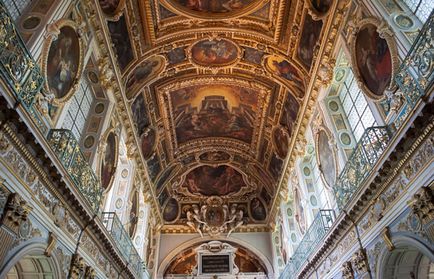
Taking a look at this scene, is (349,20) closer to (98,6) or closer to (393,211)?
(393,211)

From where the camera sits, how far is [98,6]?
27.3 feet

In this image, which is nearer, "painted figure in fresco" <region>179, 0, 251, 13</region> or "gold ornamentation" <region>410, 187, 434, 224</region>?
"gold ornamentation" <region>410, 187, 434, 224</region>

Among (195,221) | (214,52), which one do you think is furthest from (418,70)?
(195,221)

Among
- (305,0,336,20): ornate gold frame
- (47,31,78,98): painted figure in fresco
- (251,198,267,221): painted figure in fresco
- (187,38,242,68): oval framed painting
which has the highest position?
(187,38,242,68): oval framed painting

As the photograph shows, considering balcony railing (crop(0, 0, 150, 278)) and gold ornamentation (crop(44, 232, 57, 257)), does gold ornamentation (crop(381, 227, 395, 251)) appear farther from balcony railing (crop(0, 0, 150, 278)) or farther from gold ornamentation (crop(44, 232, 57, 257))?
gold ornamentation (crop(44, 232, 57, 257))

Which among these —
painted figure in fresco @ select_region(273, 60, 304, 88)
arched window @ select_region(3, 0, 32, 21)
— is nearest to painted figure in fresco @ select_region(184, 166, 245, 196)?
painted figure in fresco @ select_region(273, 60, 304, 88)

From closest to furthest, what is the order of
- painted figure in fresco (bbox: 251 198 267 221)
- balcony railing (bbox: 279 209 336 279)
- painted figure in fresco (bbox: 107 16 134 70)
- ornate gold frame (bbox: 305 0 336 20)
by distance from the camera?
ornate gold frame (bbox: 305 0 336 20)
painted figure in fresco (bbox: 107 16 134 70)
balcony railing (bbox: 279 209 336 279)
painted figure in fresco (bbox: 251 198 267 221)

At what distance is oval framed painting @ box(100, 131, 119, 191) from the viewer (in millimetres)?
9359

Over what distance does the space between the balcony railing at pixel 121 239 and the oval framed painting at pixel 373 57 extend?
7544mm

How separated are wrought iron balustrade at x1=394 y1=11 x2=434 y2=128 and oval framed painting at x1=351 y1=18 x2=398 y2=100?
0.53 m

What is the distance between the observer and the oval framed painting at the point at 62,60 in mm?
6223

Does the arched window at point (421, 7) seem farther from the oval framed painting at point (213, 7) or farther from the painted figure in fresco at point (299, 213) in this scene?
the painted figure in fresco at point (299, 213)

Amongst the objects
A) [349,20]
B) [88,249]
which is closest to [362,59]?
[349,20]

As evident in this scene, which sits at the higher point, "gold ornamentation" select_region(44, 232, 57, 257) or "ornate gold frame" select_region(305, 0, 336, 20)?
"ornate gold frame" select_region(305, 0, 336, 20)
